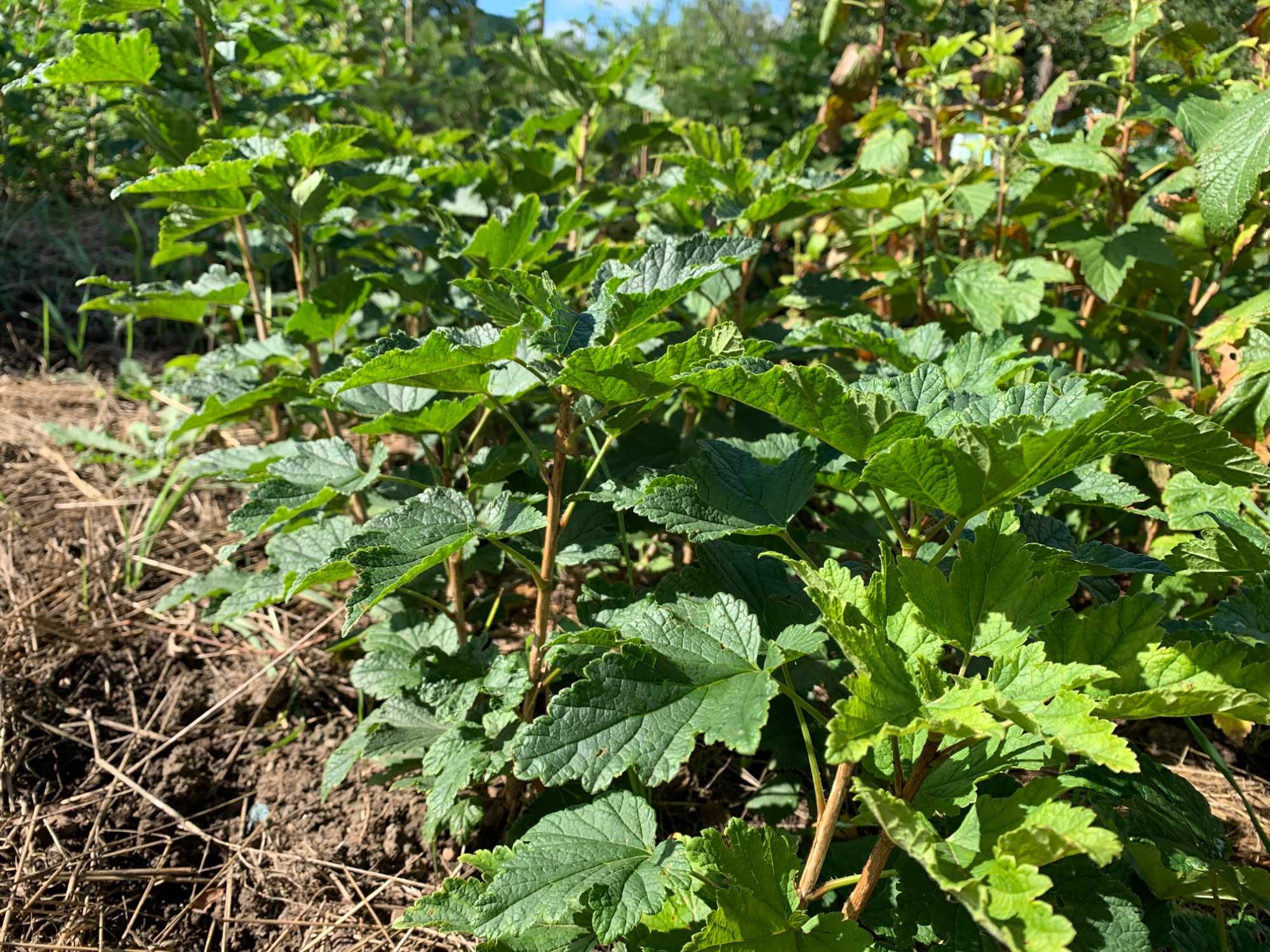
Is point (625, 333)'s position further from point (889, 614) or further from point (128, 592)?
point (128, 592)

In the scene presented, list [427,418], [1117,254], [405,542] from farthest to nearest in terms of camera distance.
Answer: [1117,254] → [427,418] → [405,542]

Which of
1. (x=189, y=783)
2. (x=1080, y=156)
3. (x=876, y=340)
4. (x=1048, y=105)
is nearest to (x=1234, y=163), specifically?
(x=1080, y=156)

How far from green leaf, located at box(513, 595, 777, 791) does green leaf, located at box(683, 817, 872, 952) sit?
12 centimetres

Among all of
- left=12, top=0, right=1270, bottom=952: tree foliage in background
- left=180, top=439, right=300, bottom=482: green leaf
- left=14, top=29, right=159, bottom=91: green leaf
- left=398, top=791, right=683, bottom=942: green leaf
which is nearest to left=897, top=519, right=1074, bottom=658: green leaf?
left=12, top=0, right=1270, bottom=952: tree foliage in background

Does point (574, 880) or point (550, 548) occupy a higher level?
point (550, 548)

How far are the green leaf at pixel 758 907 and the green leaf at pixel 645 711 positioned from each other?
0.12 metres

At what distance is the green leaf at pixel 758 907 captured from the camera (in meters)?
1.03

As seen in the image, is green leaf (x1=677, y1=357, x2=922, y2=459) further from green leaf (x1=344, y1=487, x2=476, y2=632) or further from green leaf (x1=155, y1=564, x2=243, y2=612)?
green leaf (x1=155, y1=564, x2=243, y2=612)

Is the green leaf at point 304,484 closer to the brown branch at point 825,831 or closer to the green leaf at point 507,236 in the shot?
the green leaf at point 507,236

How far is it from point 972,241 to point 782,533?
1928mm

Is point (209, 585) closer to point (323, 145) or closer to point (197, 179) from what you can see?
point (197, 179)

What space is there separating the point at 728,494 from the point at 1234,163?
4.31 feet

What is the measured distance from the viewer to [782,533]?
1306 mm

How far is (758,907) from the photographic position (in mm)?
1049
